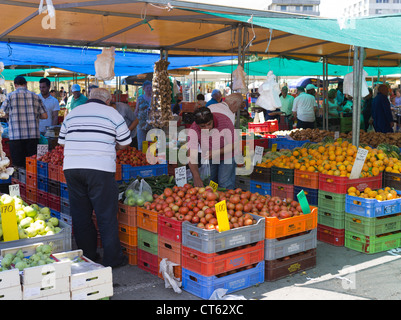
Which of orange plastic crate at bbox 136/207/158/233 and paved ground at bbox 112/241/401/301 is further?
orange plastic crate at bbox 136/207/158/233

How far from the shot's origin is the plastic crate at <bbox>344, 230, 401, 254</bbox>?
5043mm

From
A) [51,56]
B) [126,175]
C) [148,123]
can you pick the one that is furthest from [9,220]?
[51,56]

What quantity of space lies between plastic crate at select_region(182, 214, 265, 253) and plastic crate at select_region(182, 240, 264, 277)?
0.05 meters

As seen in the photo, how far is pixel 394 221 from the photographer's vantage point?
520 centimetres

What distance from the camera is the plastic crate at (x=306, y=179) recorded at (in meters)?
5.54

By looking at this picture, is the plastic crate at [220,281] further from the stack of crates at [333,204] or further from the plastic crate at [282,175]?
the plastic crate at [282,175]

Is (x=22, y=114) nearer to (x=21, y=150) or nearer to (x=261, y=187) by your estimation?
(x=21, y=150)

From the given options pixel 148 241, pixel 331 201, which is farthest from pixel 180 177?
pixel 331 201

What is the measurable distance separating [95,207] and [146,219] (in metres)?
0.54

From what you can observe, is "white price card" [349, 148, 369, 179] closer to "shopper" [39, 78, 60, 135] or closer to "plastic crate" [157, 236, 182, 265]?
"plastic crate" [157, 236, 182, 265]

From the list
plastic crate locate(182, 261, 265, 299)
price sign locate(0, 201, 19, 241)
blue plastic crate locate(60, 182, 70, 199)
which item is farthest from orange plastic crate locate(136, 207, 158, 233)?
blue plastic crate locate(60, 182, 70, 199)

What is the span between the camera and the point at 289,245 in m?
4.33

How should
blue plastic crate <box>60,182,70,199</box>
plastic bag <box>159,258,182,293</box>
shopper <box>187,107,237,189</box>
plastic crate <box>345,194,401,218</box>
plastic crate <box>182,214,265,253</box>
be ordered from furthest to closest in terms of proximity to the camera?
blue plastic crate <box>60,182,70,199</box>, shopper <box>187,107,237,189</box>, plastic crate <box>345,194,401,218</box>, plastic bag <box>159,258,182,293</box>, plastic crate <box>182,214,265,253</box>

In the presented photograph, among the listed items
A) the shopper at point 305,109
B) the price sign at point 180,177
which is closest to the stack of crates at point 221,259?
the price sign at point 180,177
